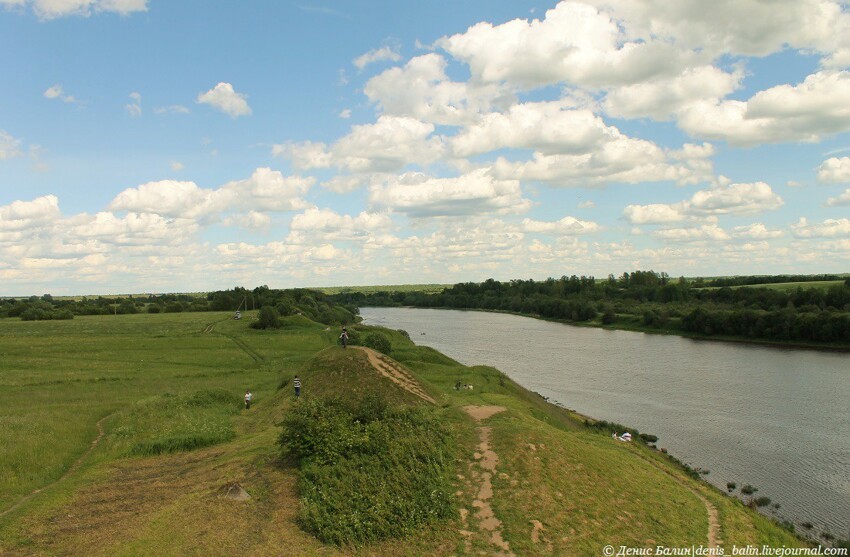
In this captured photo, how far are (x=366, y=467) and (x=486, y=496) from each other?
416cm

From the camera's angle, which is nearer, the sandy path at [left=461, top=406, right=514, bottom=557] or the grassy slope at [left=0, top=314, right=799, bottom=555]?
the grassy slope at [left=0, top=314, right=799, bottom=555]

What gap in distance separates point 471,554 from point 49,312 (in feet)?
389

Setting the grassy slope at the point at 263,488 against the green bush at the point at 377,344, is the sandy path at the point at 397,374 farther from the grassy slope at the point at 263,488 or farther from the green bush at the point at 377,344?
the green bush at the point at 377,344

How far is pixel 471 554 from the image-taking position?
50.5 feet

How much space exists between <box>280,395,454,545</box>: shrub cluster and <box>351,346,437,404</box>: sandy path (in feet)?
25.9

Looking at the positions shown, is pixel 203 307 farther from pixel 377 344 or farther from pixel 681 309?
pixel 681 309

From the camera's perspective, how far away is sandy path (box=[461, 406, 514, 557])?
52.6 ft

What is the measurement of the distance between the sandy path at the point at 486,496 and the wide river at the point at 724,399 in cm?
1779

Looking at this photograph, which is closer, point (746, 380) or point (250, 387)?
point (250, 387)

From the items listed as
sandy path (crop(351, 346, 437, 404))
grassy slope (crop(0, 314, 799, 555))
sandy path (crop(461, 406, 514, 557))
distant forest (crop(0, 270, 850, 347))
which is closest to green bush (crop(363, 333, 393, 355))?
grassy slope (crop(0, 314, 799, 555))

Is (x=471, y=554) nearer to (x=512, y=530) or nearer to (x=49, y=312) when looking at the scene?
(x=512, y=530)

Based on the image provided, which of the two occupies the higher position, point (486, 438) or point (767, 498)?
point (486, 438)

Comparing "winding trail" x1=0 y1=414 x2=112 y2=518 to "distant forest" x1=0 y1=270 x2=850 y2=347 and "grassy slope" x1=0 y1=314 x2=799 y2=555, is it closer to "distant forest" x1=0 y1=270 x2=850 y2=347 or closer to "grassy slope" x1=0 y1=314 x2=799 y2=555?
"grassy slope" x1=0 y1=314 x2=799 y2=555

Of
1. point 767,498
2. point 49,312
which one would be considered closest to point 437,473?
point 767,498
